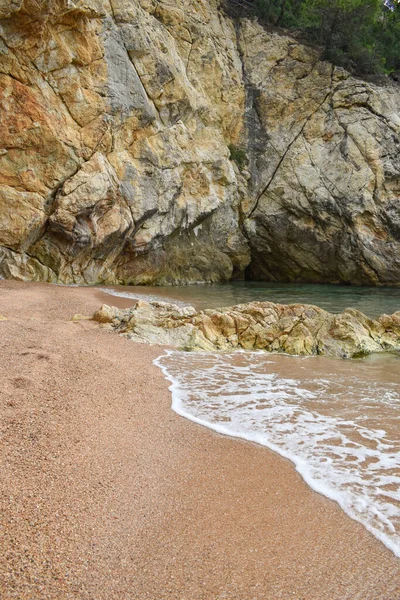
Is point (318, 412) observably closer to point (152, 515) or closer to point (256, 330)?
point (152, 515)

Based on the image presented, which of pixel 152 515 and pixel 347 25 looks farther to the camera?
pixel 347 25

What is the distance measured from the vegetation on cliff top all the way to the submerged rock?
2095cm

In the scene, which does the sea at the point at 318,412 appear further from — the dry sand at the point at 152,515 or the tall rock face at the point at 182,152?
the tall rock face at the point at 182,152

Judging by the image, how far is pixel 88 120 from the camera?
1475cm

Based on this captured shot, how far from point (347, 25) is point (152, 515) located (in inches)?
1102

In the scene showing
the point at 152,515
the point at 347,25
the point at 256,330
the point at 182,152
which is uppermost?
the point at 347,25

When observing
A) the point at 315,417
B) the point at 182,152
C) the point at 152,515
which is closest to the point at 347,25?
the point at 182,152

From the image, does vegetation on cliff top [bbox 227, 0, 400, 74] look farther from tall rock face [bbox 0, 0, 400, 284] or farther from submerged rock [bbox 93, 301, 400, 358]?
submerged rock [bbox 93, 301, 400, 358]

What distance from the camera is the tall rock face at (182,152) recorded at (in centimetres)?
1350

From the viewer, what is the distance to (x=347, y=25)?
2369 cm

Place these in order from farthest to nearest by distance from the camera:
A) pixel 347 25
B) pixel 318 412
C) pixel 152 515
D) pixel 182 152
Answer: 1. pixel 347 25
2. pixel 182 152
3. pixel 318 412
4. pixel 152 515

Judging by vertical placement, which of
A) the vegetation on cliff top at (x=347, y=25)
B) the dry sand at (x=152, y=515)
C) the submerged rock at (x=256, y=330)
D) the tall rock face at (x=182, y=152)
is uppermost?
the vegetation on cliff top at (x=347, y=25)

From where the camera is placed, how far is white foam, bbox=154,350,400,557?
9.25 feet

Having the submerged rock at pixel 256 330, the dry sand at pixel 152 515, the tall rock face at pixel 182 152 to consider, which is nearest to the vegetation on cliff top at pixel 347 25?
the tall rock face at pixel 182 152
